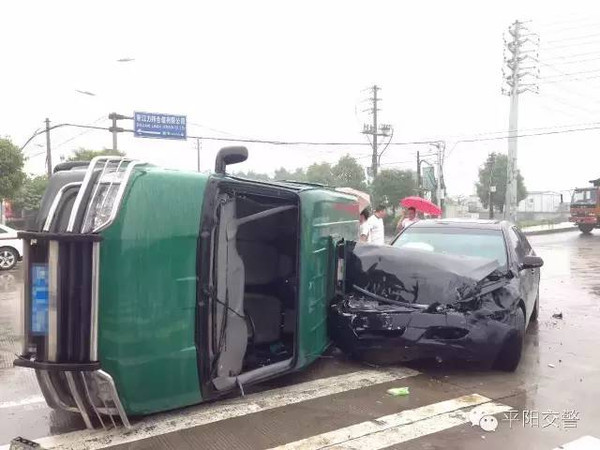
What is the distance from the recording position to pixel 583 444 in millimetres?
3938

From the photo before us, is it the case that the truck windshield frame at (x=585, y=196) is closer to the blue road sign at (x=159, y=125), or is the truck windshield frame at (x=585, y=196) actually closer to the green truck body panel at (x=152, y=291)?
the blue road sign at (x=159, y=125)

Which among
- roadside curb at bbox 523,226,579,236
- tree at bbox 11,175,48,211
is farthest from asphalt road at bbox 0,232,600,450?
tree at bbox 11,175,48,211

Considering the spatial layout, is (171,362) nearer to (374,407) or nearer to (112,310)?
(112,310)

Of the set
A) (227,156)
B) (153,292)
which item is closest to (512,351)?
(227,156)

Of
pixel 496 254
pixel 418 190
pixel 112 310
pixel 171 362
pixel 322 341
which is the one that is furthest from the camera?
pixel 418 190

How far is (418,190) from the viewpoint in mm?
35688

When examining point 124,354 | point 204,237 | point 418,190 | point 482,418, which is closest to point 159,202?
point 204,237

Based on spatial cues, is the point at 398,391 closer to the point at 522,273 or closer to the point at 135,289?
the point at 522,273

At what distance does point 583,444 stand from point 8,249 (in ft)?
45.9

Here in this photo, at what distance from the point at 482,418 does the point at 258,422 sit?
1.69 m

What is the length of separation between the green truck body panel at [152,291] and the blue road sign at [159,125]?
19.8 metres

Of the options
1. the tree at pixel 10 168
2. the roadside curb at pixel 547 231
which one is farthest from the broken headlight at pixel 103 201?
the roadside curb at pixel 547 231

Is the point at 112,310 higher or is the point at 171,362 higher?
the point at 112,310

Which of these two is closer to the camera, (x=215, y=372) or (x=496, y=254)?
(x=215, y=372)
